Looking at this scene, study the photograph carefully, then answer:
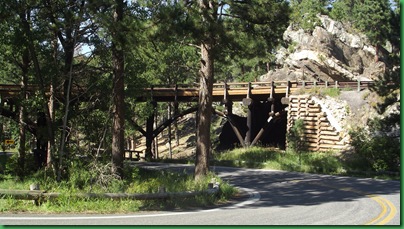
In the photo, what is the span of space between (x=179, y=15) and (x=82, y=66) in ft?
16.0

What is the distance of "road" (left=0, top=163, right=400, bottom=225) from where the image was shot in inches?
356

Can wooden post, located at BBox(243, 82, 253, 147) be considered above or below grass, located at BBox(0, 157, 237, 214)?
above

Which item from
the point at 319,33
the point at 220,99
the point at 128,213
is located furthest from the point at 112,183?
the point at 319,33

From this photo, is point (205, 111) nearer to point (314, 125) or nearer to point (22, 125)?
point (22, 125)

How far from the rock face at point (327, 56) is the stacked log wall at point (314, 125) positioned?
57.3ft

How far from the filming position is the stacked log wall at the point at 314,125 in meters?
29.5

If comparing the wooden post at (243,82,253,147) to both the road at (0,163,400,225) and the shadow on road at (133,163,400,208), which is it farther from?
the road at (0,163,400,225)

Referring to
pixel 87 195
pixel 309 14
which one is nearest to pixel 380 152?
pixel 87 195

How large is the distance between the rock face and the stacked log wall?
17.5 meters

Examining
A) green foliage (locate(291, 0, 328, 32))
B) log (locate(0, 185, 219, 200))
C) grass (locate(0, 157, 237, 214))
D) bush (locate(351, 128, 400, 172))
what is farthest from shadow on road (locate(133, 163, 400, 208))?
green foliage (locate(291, 0, 328, 32))

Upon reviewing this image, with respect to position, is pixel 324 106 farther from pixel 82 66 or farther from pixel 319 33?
pixel 319 33

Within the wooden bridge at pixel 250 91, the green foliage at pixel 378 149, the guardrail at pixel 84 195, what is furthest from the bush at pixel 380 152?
the guardrail at pixel 84 195

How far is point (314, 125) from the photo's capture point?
102 feet

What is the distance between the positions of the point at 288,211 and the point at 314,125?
69.1ft
